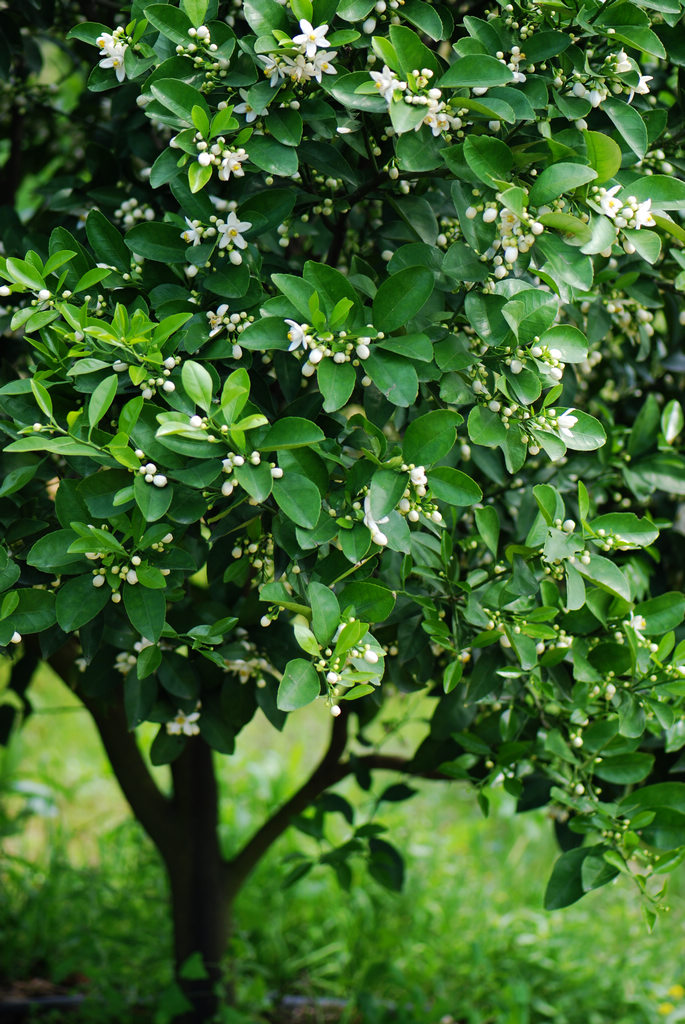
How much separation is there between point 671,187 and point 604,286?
329 millimetres

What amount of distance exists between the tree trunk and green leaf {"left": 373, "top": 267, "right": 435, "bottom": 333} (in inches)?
43.3

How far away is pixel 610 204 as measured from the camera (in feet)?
3.08

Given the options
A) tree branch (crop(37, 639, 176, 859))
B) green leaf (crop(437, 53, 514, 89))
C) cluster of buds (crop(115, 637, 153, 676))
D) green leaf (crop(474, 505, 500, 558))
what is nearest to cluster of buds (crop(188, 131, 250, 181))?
green leaf (crop(437, 53, 514, 89))

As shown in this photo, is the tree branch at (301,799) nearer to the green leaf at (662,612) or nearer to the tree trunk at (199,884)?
the tree trunk at (199,884)

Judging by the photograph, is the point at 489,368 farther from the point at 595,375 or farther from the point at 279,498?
the point at 595,375

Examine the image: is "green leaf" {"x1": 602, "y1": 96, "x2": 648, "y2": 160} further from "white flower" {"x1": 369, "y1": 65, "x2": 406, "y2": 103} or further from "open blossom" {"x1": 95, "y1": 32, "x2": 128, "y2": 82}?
"open blossom" {"x1": 95, "y1": 32, "x2": 128, "y2": 82}

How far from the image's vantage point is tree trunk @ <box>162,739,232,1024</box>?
1839 mm

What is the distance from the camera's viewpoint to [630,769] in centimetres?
116

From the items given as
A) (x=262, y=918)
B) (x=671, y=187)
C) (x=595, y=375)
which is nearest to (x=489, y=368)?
(x=671, y=187)

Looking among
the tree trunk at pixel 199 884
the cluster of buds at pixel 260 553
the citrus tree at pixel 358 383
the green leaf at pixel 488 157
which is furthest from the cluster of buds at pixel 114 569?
the tree trunk at pixel 199 884

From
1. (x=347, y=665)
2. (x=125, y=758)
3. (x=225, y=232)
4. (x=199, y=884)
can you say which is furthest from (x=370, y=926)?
(x=225, y=232)

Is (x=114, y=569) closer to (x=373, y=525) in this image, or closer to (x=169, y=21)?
(x=373, y=525)

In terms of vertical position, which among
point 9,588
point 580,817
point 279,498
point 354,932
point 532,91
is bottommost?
point 354,932

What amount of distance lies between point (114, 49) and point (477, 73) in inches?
14.5
